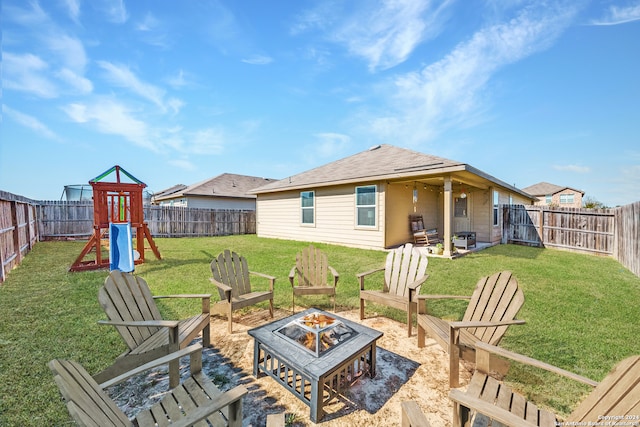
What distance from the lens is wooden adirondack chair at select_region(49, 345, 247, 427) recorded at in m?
1.11

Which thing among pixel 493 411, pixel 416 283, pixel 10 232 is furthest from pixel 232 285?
pixel 10 232

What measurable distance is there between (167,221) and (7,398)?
15579mm

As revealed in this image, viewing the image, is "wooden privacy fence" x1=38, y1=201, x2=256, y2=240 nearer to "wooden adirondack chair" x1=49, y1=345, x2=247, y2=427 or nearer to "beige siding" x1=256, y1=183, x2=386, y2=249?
"beige siding" x1=256, y1=183, x2=386, y2=249

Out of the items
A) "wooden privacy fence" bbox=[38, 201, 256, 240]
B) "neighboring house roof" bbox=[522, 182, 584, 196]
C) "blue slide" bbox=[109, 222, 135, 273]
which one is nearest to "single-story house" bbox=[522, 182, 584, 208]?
"neighboring house roof" bbox=[522, 182, 584, 196]

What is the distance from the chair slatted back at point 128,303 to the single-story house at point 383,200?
8.00 metres

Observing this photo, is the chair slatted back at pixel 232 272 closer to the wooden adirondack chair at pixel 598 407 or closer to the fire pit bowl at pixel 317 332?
the fire pit bowl at pixel 317 332

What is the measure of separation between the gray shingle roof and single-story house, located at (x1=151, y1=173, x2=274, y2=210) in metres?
6.73

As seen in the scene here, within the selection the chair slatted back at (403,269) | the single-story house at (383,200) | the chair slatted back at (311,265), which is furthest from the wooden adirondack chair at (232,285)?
the single-story house at (383,200)

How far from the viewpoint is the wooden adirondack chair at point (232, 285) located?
351cm

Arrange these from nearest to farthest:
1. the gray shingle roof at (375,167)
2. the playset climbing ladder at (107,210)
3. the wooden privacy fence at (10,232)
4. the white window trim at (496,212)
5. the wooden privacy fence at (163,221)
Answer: the wooden privacy fence at (10,232) → the playset climbing ladder at (107,210) → the gray shingle roof at (375,167) → the white window trim at (496,212) → the wooden privacy fence at (163,221)

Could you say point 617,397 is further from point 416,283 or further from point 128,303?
point 128,303

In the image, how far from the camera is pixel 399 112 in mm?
12938

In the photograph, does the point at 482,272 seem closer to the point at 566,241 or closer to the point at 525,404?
the point at 525,404

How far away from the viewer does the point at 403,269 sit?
12.8 feet
